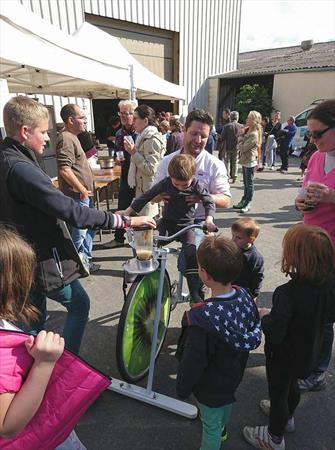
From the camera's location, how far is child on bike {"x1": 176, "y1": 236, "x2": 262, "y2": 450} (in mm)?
1527

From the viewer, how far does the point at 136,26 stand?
15.3 metres

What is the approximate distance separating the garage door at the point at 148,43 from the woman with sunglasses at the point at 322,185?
1449 cm

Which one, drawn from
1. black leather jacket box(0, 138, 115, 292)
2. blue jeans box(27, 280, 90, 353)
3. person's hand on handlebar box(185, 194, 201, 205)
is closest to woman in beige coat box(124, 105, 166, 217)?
person's hand on handlebar box(185, 194, 201, 205)

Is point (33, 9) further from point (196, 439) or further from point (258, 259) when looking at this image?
point (196, 439)

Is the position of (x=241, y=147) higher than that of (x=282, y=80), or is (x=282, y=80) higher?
(x=282, y=80)

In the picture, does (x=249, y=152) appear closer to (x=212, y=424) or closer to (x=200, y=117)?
(x=200, y=117)

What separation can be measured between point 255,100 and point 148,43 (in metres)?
7.17

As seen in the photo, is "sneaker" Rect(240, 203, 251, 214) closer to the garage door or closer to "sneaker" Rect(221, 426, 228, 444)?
"sneaker" Rect(221, 426, 228, 444)

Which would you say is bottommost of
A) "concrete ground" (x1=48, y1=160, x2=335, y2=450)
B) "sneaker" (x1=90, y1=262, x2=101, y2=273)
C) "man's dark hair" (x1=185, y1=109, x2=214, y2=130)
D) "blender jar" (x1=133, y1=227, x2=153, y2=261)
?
"concrete ground" (x1=48, y1=160, x2=335, y2=450)

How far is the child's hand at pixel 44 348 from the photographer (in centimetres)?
104

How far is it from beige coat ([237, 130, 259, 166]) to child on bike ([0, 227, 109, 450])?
20.0 ft

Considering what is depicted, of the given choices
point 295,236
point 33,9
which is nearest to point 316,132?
point 295,236

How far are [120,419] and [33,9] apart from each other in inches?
520

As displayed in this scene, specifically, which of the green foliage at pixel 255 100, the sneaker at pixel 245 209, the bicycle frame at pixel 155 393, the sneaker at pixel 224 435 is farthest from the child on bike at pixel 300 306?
the green foliage at pixel 255 100
